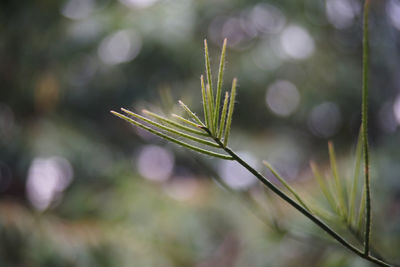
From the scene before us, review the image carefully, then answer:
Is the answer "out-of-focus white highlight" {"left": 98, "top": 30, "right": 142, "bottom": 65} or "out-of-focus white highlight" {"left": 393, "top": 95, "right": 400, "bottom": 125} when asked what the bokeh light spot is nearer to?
"out-of-focus white highlight" {"left": 98, "top": 30, "right": 142, "bottom": 65}

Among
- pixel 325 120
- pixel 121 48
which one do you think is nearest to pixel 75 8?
pixel 121 48

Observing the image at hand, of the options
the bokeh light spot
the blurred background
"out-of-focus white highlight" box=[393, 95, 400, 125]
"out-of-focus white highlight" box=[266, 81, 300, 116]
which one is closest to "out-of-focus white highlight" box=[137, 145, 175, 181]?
the blurred background

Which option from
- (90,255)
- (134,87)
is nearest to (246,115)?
(134,87)

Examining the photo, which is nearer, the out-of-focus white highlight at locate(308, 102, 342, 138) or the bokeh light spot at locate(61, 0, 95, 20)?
the bokeh light spot at locate(61, 0, 95, 20)

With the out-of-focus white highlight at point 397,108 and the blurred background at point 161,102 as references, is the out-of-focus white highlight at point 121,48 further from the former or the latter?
the out-of-focus white highlight at point 397,108

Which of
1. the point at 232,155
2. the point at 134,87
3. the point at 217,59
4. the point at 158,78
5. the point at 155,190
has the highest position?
the point at 232,155

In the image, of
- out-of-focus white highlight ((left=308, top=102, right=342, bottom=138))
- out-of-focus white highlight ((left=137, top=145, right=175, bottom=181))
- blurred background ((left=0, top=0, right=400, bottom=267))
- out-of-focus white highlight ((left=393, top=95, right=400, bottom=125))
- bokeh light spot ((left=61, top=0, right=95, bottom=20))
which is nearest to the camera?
out-of-focus white highlight ((left=393, top=95, right=400, bottom=125))

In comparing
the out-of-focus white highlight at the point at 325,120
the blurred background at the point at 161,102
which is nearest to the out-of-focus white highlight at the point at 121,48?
the blurred background at the point at 161,102

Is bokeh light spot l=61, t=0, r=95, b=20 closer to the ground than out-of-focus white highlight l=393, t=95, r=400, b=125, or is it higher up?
closer to the ground

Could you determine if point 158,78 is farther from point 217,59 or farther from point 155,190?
point 155,190
